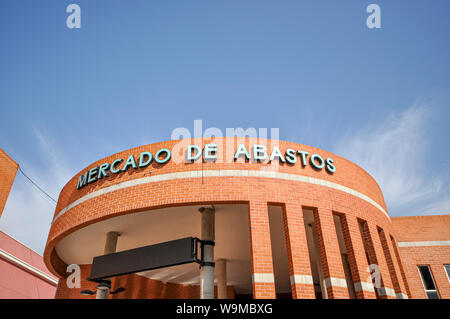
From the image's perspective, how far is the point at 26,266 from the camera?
2677 cm

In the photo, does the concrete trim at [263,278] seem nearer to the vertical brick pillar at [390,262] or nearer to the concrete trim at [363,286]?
the concrete trim at [363,286]

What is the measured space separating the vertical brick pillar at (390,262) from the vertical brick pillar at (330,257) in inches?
Answer: 151

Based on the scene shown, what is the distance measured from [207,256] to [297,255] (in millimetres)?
3161

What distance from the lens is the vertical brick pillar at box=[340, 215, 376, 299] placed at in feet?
35.4

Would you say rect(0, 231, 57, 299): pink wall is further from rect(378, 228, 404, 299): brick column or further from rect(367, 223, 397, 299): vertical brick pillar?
rect(378, 228, 404, 299): brick column

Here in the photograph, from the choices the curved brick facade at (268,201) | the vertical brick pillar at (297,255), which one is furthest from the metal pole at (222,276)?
the vertical brick pillar at (297,255)

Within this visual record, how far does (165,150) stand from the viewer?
12289 millimetres

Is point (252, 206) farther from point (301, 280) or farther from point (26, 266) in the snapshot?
point (26, 266)

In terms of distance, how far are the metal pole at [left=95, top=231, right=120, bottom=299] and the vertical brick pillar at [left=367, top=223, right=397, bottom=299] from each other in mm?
10678

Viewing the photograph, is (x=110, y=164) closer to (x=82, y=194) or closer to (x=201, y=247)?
(x=82, y=194)

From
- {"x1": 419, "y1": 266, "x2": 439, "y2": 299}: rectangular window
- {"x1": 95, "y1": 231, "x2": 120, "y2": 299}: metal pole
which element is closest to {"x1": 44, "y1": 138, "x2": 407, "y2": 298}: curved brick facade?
{"x1": 95, "y1": 231, "x2": 120, "y2": 299}: metal pole

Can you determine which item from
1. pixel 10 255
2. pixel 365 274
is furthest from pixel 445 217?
pixel 10 255
